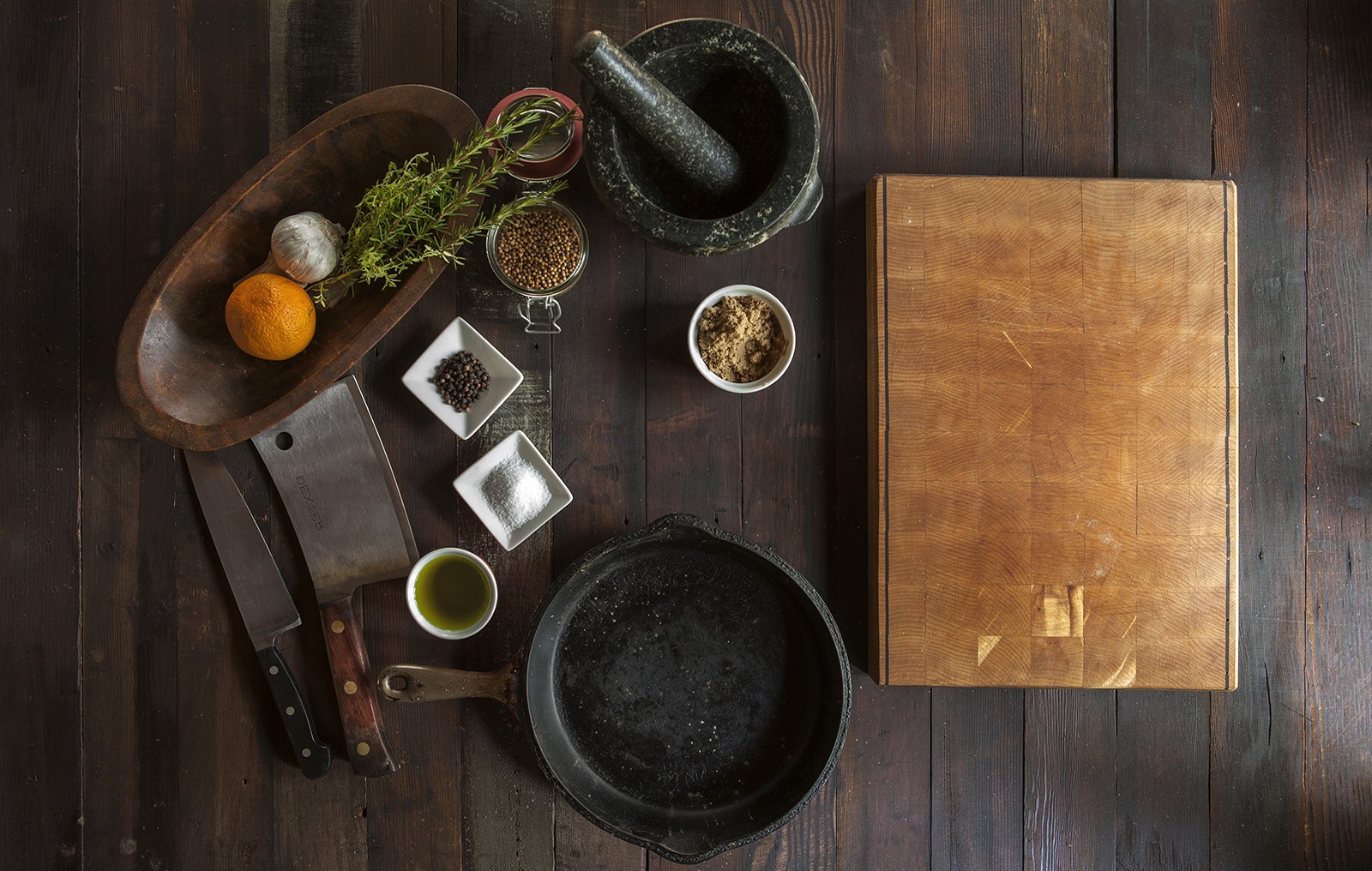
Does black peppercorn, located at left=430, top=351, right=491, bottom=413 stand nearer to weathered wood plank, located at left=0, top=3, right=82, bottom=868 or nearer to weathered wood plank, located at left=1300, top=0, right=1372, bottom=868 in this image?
weathered wood plank, located at left=0, top=3, right=82, bottom=868

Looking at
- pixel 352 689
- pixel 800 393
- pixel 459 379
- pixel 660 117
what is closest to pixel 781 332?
pixel 800 393

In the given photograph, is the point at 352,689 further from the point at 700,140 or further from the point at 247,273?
the point at 700,140

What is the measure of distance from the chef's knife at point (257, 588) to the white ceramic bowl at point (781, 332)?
2.31 ft

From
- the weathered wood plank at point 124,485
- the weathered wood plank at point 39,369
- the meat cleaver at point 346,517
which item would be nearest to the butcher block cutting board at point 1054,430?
the meat cleaver at point 346,517

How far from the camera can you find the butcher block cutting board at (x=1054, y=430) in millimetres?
1120

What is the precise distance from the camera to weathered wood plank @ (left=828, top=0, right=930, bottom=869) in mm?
1184

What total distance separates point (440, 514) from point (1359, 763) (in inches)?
57.8

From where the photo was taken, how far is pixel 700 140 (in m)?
0.95

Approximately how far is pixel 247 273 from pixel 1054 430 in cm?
117

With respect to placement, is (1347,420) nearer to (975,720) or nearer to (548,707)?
(975,720)

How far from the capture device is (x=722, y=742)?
1.16 m

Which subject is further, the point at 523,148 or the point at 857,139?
the point at 857,139

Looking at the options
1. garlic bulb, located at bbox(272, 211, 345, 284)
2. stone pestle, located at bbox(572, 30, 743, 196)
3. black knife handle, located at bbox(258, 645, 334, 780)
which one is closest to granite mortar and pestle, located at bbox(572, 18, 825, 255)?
stone pestle, located at bbox(572, 30, 743, 196)

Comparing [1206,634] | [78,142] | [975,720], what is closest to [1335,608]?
[1206,634]
